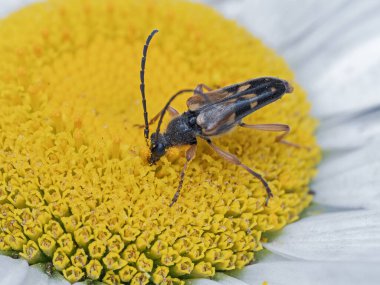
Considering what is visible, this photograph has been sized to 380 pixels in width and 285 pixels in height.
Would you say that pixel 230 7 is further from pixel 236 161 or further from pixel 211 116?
pixel 236 161

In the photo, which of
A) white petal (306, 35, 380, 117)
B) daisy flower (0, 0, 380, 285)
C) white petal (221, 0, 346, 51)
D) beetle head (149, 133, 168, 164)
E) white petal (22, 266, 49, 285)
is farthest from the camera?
white petal (221, 0, 346, 51)

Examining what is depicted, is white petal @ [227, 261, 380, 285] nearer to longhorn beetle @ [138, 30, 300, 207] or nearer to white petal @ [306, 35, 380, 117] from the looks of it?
longhorn beetle @ [138, 30, 300, 207]

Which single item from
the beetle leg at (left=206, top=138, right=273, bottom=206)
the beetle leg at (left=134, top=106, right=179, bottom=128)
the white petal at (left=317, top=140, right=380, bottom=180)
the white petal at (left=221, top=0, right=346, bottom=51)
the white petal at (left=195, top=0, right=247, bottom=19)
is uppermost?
the white petal at (left=195, top=0, right=247, bottom=19)

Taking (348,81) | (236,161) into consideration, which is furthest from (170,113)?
(348,81)

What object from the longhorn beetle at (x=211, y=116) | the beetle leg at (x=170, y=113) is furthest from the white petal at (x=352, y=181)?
the beetle leg at (x=170, y=113)

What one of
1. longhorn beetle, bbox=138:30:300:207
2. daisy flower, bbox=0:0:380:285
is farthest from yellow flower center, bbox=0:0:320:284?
longhorn beetle, bbox=138:30:300:207

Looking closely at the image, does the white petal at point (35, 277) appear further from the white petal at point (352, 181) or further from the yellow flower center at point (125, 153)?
the white petal at point (352, 181)

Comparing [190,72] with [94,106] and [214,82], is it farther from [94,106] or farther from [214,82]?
[94,106]

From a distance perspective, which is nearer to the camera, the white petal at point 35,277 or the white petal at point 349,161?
the white petal at point 35,277
